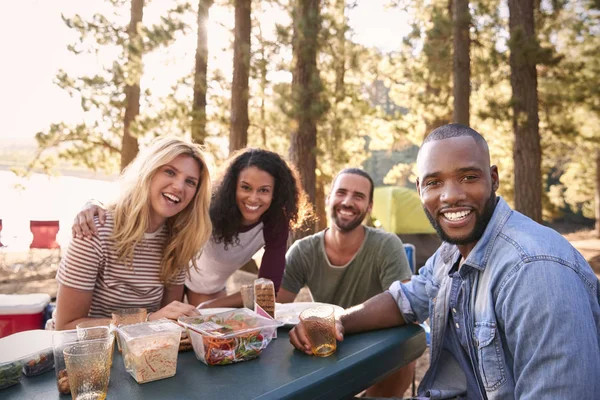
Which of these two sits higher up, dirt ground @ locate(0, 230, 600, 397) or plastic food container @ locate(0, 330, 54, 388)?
plastic food container @ locate(0, 330, 54, 388)

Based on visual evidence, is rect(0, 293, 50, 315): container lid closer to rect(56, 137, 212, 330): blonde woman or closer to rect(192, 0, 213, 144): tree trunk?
rect(56, 137, 212, 330): blonde woman

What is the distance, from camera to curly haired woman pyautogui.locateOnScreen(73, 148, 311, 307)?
286 centimetres

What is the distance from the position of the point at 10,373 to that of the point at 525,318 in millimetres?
1414

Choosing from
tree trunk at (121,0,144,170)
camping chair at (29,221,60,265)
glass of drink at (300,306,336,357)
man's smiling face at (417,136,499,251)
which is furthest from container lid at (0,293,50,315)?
tree trunk at (121,0,144,170)

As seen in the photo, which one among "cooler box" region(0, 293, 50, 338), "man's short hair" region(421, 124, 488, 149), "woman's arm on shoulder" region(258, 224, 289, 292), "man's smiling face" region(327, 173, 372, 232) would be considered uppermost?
"man's short hair" region(421, 124, 488, 149)

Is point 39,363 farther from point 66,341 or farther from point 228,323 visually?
point 228,323

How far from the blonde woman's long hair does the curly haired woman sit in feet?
1.46

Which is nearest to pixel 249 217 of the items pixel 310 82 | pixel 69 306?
pixel 69 306

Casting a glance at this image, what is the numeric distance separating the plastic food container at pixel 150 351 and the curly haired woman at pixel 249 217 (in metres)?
1.37

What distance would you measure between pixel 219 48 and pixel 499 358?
35.4 feet

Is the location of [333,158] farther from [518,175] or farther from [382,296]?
[382,296]

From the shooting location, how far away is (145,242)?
87.5 inches

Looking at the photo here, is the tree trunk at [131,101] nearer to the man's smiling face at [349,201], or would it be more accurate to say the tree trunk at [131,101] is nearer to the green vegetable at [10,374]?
the man's smiling face at [349,201]

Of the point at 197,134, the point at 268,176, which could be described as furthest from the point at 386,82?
the point at 268,176
